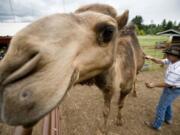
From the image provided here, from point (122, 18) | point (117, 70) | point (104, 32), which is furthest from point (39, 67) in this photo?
point (117, 70)

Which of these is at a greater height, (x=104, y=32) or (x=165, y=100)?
(x=104, y=32)

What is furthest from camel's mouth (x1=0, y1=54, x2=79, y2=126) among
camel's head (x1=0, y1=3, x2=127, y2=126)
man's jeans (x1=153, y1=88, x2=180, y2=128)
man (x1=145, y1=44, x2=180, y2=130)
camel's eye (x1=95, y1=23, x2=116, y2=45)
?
man's jeans (x1=153, y1=88, x2=180, y2=128)

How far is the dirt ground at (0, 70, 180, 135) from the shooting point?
4023mm

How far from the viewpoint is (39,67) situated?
3.43ft

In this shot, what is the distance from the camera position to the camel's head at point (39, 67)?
0.97m

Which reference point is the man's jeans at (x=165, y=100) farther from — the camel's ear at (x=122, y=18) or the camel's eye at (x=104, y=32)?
the camel's eye at (x=104, y=32)

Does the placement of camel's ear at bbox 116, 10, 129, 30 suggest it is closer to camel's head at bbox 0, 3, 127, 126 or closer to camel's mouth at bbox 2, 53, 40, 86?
camel's head at bbox 0, 3, 127, 126

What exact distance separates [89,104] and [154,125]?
1.94m

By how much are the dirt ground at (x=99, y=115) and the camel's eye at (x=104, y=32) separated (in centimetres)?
265

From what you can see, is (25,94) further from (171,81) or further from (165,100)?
(165,100)

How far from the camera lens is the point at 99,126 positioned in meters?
4.07

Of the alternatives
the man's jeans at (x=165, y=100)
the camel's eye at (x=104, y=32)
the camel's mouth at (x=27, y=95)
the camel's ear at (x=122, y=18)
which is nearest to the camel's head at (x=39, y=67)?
the camel's mouth at (x=27, y=95)

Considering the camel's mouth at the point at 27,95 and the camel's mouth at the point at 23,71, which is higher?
the camel's mouth at the point at 23,71

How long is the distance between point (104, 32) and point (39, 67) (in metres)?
0.87
